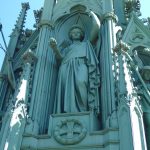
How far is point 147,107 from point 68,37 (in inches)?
144

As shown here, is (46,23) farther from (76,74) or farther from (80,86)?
(80,86)

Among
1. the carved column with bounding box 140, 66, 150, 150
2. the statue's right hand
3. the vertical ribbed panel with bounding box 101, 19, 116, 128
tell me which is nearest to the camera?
the vertical ribbed panel with bounding box 101, 19, 116, 128

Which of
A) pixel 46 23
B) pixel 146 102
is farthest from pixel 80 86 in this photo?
pixel 46 23

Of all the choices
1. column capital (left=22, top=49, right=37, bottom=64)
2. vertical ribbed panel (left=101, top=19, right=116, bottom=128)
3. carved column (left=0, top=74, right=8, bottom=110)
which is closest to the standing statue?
vertical ribbed panel (left=101, top=19, right=116, bottom=128)

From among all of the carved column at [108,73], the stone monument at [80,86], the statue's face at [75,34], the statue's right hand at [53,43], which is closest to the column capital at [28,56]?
the stone monument at [80,86]

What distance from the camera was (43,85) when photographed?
421 inches

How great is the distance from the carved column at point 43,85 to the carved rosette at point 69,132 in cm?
61

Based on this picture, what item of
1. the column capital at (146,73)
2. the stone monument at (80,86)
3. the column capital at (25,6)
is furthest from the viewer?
the column capital at (25,6)

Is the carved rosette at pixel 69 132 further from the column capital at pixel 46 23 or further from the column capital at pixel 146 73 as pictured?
the column capital at pixel 46 23

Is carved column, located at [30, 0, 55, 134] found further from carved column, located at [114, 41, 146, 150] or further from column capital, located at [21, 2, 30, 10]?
column capital, located at [21, 2, 30, 10]

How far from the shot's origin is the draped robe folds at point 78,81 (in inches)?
389

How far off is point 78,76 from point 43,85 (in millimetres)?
987

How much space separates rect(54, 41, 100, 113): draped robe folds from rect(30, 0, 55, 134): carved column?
259 millimetres

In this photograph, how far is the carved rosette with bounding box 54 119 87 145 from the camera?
871cm
